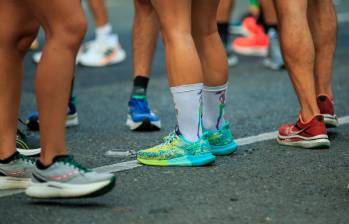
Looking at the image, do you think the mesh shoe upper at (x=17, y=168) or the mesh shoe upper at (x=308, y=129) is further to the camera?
the mesh shoe upper at (x=308, y=129)

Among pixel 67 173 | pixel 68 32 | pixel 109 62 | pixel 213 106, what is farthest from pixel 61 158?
pixel 109 62

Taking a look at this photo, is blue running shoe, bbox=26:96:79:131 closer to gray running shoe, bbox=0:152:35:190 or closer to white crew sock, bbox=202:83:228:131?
white crew sock, bbox=202:83:228:131

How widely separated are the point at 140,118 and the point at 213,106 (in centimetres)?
98

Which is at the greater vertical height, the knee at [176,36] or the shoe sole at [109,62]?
the knee at [176,36]

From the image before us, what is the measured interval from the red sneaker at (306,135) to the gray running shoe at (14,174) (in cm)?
166

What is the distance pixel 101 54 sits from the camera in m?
9.75

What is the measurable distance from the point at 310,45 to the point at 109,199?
186cm

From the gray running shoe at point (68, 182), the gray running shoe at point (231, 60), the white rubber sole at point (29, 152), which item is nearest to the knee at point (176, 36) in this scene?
the gray running shoe at point (68, 182)

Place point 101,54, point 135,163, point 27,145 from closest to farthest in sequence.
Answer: point 135,163 < point 27,145 < point 101,54

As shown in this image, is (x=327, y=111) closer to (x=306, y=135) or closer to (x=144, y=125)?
(x=306, y=135)

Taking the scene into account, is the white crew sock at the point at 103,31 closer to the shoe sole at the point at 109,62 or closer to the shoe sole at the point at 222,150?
the shoe sole at the point at 109,62

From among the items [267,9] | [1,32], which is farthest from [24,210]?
[267,9]

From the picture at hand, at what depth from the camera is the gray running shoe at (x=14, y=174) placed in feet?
15.6

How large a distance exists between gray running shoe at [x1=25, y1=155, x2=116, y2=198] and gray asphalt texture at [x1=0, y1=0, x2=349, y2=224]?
0.06 m
